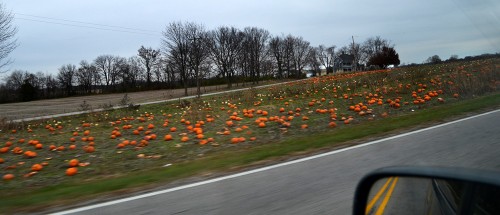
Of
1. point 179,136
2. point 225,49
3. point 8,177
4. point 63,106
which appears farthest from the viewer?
point 225,49

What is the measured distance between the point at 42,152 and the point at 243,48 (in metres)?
82.9

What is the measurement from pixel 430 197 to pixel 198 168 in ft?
19.9

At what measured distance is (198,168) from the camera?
760 centimetres

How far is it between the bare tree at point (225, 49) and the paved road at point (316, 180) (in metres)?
70.6

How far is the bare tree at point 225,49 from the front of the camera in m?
82.3

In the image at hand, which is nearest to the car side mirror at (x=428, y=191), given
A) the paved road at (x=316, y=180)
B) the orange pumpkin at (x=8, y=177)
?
the paved road at (x=316, y=180)

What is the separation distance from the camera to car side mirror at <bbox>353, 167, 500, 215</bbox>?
1583mm

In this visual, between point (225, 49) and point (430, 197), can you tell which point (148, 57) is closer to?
point (225, 49)

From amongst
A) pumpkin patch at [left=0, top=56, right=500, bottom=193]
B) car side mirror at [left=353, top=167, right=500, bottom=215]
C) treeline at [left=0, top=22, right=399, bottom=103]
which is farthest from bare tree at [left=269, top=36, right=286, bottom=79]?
car side mirror at [left=353, top=167, right=500, bottom=215]

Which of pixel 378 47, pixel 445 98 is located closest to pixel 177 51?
pixel 445 98

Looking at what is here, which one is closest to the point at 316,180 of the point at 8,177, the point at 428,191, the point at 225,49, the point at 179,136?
the point at 428,191

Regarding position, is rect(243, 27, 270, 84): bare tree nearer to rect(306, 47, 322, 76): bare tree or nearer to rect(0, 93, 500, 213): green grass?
rect(306, 47, 322, 76): bare tree

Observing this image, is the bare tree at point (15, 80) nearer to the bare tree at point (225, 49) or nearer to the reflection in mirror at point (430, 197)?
the bare tree at point (225, 49)

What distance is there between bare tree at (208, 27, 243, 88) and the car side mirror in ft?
251
